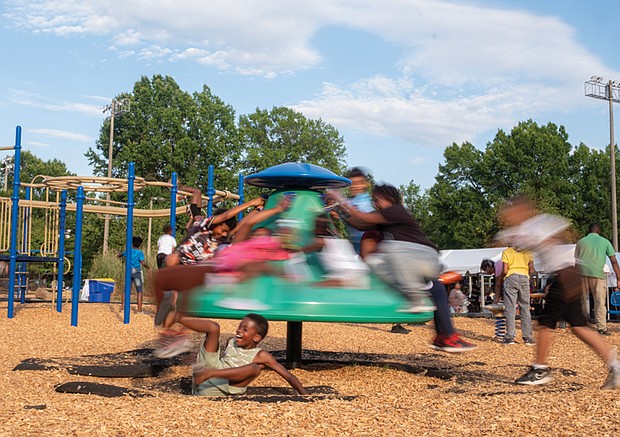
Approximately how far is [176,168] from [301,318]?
41174 mm

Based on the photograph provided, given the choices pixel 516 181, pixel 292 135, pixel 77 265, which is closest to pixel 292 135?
pixel 292 135

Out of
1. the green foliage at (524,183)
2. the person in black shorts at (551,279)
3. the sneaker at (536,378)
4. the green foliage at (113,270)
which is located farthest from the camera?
the green foliage at (524,183)

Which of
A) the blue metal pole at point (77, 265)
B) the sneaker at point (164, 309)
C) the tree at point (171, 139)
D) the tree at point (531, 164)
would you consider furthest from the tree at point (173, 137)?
the sneaker at point (164, 309)

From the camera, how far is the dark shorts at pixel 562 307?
5.48 meters

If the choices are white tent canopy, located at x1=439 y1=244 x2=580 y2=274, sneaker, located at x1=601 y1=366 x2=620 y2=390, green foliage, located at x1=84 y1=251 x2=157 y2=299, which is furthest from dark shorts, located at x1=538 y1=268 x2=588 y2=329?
green foliage, located at x1=84 y1=251 x2=157 y2=299

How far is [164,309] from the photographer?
236 inches

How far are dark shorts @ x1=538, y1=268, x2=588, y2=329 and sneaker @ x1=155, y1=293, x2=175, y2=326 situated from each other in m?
3.09

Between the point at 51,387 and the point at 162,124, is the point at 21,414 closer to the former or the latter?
the point at 51,387

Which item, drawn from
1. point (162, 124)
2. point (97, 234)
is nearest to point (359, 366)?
point (97, 234)

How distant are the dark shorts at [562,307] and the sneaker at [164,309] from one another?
10.1ft

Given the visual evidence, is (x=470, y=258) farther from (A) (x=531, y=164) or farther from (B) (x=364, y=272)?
(A) (x=531, y=164)

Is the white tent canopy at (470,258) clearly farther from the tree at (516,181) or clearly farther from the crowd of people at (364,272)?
the tree at (516,181)

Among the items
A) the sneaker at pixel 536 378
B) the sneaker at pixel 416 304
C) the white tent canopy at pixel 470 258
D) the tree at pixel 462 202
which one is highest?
the tree at pixel 462 202

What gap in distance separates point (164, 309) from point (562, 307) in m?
3.30
